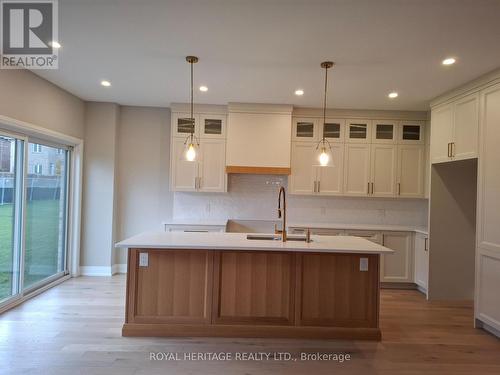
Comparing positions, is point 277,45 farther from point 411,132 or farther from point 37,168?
point 37,168

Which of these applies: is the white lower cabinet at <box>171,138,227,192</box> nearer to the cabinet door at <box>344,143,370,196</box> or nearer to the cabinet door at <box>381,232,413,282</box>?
the cabinet door at <box>344,143,370,196</box>

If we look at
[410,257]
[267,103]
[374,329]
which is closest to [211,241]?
[374,329]

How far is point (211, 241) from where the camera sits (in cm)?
295

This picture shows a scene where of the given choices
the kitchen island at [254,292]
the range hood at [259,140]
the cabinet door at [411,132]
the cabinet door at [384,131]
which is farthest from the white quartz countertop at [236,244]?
the cabinet door at [411,132]

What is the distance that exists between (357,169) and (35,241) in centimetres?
468

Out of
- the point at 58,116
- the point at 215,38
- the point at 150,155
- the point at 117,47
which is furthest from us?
the point at 150,155

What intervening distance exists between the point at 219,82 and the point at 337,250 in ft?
7.89

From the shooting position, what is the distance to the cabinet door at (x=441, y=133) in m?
3.88

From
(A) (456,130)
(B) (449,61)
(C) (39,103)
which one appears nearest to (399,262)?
(A) (456,130)

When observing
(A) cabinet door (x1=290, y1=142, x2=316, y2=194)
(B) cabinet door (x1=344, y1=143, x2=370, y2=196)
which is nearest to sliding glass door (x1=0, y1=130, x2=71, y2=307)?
(A) cabinet door (x1=290, y1=142, x2=316, y2=194)

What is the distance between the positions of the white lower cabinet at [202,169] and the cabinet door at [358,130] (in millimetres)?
1984

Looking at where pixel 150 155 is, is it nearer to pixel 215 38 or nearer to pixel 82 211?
pixel 82 211

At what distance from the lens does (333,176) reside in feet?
15.9

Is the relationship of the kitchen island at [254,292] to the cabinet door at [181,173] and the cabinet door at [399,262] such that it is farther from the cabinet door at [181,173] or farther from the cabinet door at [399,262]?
the cabinet door at [181,173]
